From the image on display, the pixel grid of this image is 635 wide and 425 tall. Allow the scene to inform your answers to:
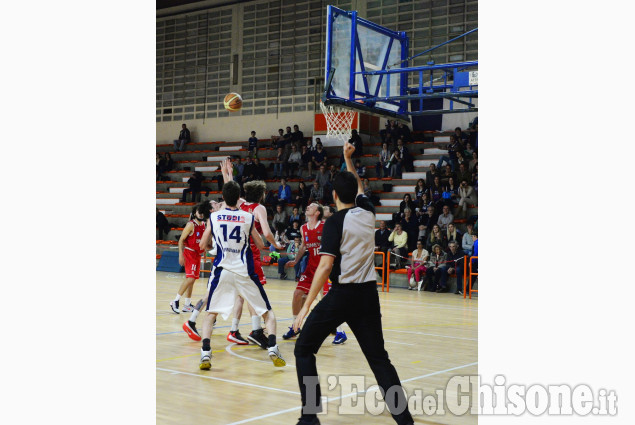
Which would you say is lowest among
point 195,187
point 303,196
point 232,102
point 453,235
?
point 453,235

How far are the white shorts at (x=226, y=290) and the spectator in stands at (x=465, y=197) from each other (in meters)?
11.5

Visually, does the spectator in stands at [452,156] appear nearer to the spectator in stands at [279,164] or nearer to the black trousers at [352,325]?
the spectator in stands at [279,164]

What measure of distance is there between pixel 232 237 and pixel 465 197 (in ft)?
38.2

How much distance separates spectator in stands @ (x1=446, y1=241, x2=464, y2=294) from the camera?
50.6ft

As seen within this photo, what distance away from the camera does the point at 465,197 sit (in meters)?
17.4

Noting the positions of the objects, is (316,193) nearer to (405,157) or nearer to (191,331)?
(405,157)

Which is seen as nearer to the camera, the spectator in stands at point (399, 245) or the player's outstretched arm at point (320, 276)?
the player's outstretched arm at point (320, 276)

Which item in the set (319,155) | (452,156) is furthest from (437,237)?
(319,155)

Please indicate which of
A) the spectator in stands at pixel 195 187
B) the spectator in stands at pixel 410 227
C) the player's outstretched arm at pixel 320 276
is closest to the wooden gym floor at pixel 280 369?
the player's outstretched arm at pixel 320 276

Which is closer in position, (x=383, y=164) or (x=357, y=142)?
(x=383, y=164)

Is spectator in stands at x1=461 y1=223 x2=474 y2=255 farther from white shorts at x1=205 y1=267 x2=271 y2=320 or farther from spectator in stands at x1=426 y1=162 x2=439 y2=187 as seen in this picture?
white shorts at x1=205 y1=267 x2=271 y2=320

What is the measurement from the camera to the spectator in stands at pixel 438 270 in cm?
1586
